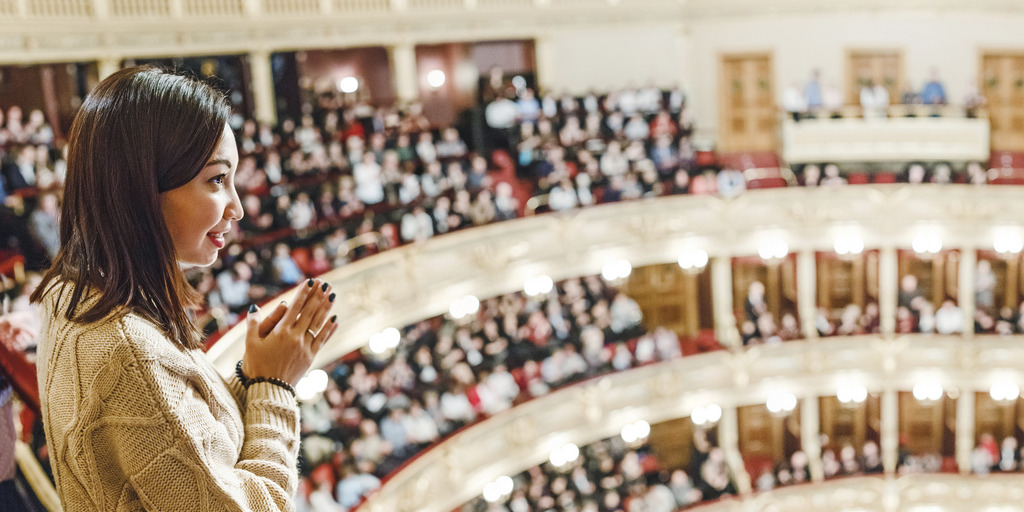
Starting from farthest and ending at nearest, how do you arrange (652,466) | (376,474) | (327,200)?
(652,466) < (327,200) < (376,474)

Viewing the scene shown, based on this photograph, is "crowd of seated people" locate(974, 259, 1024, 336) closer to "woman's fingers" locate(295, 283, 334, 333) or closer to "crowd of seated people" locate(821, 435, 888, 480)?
"crowd of seated people" locate(821, 435, 888, 480)

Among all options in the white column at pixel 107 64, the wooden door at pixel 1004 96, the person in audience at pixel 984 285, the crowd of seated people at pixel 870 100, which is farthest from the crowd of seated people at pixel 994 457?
the white column at pixel 107 64

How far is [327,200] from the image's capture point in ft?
35.2

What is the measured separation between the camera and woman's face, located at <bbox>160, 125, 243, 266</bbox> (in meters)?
1.34

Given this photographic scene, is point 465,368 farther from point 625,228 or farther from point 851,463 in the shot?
point 851,463

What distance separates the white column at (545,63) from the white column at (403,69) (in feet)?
7.75

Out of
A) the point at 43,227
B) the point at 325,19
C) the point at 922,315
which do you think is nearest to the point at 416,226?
the point at 43,227

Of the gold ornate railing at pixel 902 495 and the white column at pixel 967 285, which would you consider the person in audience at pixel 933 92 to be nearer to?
the white column at pixel 967 285

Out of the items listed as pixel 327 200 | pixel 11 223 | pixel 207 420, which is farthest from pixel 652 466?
pixel 207 420

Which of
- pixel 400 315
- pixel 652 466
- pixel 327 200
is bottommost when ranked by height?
pixel 652 466

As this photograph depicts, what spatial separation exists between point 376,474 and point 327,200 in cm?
342

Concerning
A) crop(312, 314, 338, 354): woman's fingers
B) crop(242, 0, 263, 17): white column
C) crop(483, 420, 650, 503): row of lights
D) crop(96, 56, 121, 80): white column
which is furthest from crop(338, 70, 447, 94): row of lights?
crop(312, 314, 338, 354): woman's fingers

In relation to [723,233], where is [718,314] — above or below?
below

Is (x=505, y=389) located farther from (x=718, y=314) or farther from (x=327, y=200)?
(x=718, y=314)
